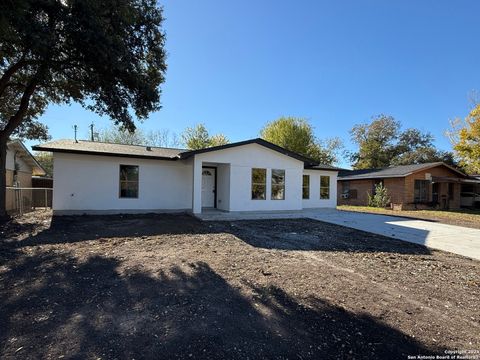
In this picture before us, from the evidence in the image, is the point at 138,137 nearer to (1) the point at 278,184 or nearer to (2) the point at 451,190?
(1) the point at 278,184

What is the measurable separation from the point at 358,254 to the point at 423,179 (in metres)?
19.2

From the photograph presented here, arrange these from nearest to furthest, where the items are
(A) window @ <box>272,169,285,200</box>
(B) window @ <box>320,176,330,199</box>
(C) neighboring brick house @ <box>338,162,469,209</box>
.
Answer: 1. (A) window @ <box>272,169,285,200</box>
2. (B) window @ <box>320,176,330,199</box>
3. (C) neighboring brick house @ <box>338,162,469,209</box>

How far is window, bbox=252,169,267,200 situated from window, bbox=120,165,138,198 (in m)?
5.82

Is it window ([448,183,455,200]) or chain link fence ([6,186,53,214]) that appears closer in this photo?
chain link fence ([6,186,53,214])

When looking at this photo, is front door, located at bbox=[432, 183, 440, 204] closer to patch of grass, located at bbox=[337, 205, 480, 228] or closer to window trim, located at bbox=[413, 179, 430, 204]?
window trim, located at bbox=[413, 179, 430, 204]

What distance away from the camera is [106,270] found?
490cm

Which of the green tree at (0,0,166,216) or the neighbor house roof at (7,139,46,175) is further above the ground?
the green tree at (0,0,166,216)

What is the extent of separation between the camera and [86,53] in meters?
8.41

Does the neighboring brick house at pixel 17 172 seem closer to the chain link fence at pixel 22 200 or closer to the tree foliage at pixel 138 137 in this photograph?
the chain link fence at pixel 22 200

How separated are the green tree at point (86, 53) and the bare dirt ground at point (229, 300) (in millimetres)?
5549

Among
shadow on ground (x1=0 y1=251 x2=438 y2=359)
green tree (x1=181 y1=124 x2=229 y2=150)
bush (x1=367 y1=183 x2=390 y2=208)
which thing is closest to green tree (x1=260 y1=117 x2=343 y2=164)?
green tree (x1=181 y1=124 x2=229 y2=150)

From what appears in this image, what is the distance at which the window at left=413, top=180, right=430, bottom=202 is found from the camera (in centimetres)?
2152

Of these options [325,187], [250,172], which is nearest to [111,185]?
[250,172]

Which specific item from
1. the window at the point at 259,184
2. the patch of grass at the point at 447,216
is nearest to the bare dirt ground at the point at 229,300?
the window at the point at 259,184
